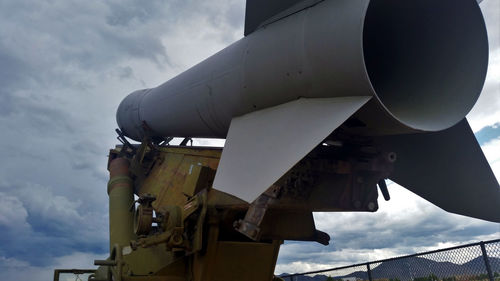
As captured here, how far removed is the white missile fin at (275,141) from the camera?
3.35 metres

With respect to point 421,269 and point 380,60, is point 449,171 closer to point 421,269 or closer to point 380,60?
point 380,60

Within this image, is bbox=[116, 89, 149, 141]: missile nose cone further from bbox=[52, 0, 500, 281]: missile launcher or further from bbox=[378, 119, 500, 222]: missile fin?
bbox=[378, 119, 500, 222]: missile fin

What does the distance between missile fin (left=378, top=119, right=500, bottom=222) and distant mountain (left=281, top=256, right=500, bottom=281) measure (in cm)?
125

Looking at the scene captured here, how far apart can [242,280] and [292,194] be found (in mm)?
1473

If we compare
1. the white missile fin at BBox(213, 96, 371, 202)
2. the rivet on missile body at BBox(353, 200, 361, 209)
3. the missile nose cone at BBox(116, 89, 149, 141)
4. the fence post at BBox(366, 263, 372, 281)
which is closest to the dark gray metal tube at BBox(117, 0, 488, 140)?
the white missile fin at BBox(213, 96, 371, 202)

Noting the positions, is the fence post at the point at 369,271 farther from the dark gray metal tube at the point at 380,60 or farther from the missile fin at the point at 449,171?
the dark gray metal tube at the point at 380,60

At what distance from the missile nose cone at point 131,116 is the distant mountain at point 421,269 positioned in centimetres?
456

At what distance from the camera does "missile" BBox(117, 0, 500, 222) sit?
343cm

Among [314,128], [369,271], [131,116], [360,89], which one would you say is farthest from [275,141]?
[369,271]

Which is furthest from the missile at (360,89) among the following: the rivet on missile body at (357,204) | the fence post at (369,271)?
the fence post at (369,271)

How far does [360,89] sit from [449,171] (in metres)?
1.91

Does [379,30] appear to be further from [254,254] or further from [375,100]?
[254,254]

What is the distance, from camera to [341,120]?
3.34m

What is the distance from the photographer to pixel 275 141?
369 centimetres
